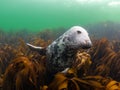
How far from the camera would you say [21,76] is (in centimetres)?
317

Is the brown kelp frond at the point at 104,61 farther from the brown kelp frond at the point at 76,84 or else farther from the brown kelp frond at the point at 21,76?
the brown kelp frond at the point at 21,76

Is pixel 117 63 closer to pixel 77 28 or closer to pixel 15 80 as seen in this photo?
pixel 77 28

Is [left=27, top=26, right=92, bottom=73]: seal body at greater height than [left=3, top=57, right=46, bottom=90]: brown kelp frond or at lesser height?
greater

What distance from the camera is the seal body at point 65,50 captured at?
3332 millimetres

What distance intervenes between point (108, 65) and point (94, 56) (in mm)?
458

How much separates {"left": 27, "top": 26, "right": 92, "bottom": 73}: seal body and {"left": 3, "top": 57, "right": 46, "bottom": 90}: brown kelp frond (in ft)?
0.93

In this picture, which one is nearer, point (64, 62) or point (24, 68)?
point (24, 68)

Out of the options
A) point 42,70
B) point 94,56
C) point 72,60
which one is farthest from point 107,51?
point 42,70

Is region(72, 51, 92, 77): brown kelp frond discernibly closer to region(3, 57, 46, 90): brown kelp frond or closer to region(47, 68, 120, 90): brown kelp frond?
region(47, 68, 120, 90): brown kelp frond

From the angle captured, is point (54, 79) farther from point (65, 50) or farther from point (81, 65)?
point (81, 65)

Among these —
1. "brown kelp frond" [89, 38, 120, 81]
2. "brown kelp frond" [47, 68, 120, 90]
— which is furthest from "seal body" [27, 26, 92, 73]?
"brown kelp frond" [89, 38, 120, 81]

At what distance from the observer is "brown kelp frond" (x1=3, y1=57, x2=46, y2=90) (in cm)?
314

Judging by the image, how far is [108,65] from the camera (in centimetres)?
440

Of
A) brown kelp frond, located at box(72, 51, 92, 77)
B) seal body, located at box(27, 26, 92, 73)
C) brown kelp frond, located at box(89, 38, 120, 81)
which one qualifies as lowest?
brown kelp frond, located at box(89, 38, 120, 81)
